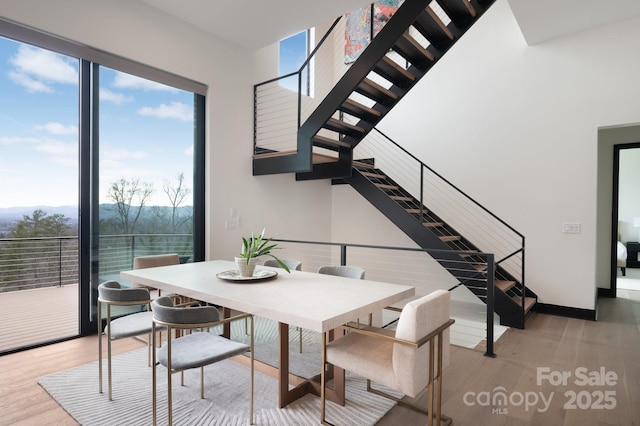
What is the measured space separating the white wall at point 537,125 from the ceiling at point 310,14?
0.99 ft

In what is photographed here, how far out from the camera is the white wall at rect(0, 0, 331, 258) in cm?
324

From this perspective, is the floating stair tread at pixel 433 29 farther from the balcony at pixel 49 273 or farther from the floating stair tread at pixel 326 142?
the balcony at pixel 49 273

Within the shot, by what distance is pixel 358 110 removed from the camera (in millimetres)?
4051

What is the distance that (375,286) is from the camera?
2387 millimetres

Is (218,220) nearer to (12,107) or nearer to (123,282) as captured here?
(123,282)

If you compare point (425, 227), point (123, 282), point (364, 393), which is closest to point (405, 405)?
point (364, 393)

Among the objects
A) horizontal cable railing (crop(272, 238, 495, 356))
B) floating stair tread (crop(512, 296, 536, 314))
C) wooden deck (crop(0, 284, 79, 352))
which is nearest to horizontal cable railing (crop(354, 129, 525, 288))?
floating stair tread (crop(512, 296, 536, 314))

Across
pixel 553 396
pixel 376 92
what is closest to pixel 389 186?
pixel 376 92

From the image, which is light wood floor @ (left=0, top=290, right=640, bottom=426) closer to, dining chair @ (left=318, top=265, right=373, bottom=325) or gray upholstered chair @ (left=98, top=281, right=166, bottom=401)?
gray upholstered chair @ (left=98, top=281, right=166, bottom=401)

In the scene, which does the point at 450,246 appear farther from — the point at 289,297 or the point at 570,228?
the point at 289,297

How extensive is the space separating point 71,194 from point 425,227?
12.0 ft

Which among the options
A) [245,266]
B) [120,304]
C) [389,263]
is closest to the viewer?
[120,304]

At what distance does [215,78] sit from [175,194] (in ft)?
4.88

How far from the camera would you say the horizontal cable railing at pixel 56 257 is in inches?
123
